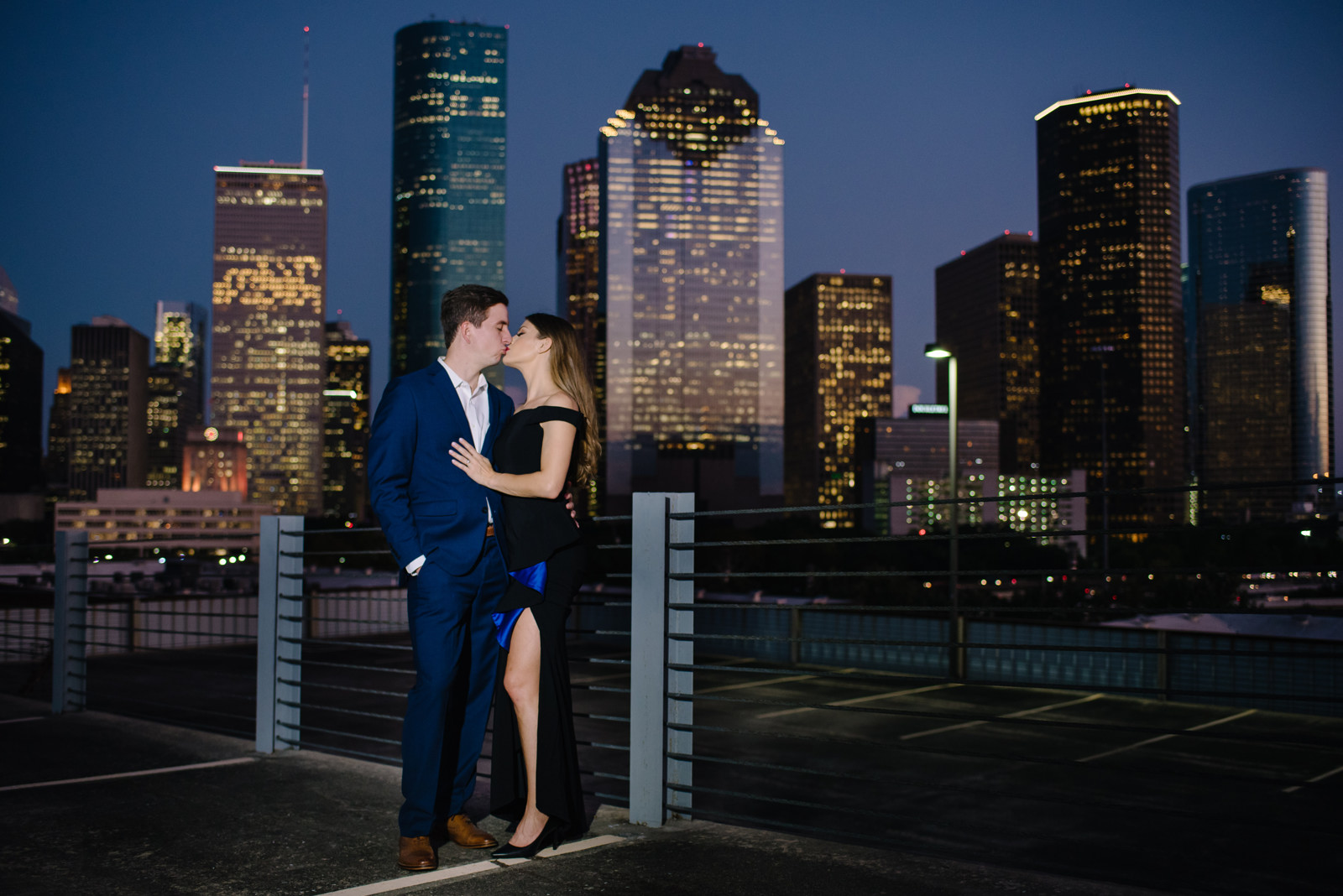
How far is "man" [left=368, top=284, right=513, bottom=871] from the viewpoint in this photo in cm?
343

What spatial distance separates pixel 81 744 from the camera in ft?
18.3

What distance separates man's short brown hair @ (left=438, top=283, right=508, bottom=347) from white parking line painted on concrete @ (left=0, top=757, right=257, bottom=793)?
9.08 ft

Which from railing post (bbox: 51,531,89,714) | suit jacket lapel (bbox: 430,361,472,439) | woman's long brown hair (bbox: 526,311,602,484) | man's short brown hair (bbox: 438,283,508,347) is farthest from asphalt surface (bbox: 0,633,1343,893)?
man's short brown hair (bbox: 438,283,508,347)

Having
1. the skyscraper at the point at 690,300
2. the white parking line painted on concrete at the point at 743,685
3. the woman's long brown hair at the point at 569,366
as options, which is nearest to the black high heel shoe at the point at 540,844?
the woman's long brown hair at the point at 569,366

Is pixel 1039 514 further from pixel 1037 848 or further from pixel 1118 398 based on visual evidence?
pixel 1037 848

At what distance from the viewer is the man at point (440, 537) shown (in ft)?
11.2

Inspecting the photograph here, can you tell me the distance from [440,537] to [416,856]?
106 cm

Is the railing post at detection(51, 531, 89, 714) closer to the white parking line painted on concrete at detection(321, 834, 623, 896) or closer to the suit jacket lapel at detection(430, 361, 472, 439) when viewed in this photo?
the suit jacket lapel at detection(430, 361, 472, 439)

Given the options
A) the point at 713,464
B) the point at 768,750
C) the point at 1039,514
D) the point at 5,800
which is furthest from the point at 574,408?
the point at 1039,514

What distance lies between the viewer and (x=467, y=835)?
11.9 ft

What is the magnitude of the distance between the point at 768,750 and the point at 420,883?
20.4 ft

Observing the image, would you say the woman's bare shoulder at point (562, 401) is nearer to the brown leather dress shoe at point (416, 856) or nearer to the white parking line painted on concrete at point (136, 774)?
the brown leather dress shoe at point (416, 856)

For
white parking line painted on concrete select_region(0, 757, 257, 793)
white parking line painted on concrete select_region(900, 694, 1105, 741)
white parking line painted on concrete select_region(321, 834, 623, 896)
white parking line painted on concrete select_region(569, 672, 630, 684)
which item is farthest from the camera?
white parking line painted on concrete select_region(569, 672, 630, 684)

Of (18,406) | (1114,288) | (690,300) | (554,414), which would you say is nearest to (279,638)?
(554,414)
